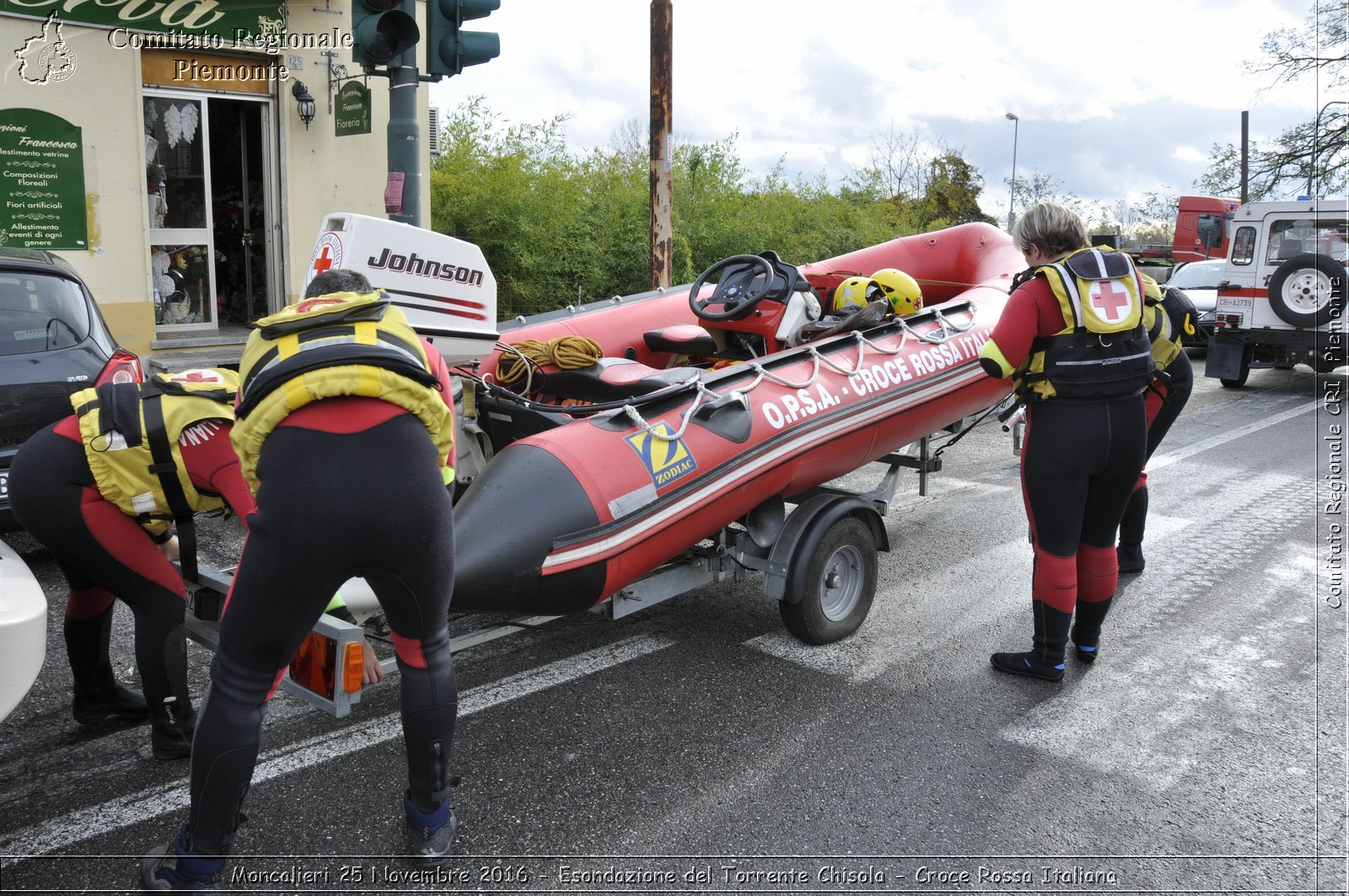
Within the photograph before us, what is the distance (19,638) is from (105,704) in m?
1.38

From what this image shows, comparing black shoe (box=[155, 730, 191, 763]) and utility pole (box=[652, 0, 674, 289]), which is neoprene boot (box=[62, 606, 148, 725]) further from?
utility pole (box=[652, 0, 674, 289])

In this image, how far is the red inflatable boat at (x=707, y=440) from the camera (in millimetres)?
3648

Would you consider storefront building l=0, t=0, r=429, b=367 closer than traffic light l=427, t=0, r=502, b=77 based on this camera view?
No

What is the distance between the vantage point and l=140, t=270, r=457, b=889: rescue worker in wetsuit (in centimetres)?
244

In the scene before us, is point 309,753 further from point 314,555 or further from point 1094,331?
point 1094,331

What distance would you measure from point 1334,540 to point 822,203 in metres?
13.1

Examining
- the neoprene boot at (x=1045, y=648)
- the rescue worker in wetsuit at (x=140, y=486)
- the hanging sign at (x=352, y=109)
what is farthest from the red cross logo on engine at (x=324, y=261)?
the hanging sign at (x=352, y=109)

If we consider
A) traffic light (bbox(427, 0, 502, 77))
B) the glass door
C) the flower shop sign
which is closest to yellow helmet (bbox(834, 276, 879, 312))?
traffic light (bbox(427, 0, 502, 77))

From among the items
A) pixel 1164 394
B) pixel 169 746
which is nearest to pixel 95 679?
pixel 169 746

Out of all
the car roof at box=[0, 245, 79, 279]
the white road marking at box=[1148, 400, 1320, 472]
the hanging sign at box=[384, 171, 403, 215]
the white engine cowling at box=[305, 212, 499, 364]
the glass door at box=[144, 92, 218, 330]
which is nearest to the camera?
the white engine cowling at box=[305, 212, 499, 364]

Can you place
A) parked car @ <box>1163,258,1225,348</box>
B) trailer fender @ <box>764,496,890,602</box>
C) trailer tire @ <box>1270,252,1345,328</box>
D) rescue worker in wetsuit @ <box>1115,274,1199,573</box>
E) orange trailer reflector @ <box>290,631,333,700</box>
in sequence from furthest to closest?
parked car @ <box>1163,258,1225,348</box> < trailer tire @ <box>1270,252,1345,328</box> < rescue worker in wetsuit @ <box>1115,274,1199,573</box> < trailer fender @ <box>764,496,890,602</box> < orange trailer reflector @ <box>290,631,333,700</box>

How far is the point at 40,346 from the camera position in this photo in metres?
5.26

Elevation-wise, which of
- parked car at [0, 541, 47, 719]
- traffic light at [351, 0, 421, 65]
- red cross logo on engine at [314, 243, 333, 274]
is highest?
traffic light at [351, 0, 421, 65]

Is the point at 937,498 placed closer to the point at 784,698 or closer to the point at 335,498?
the point at 784,698
